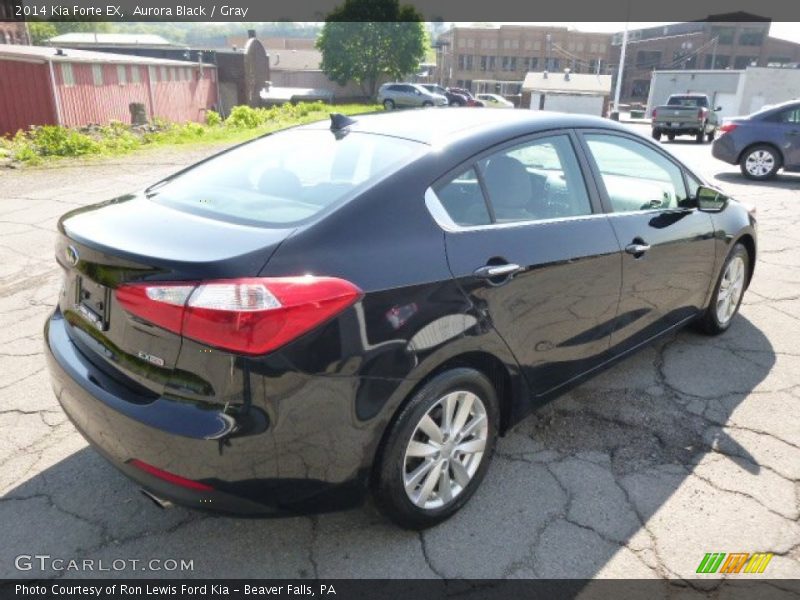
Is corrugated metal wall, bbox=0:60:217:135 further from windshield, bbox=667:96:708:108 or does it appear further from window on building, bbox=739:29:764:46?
window on building, bbox=739:29:764:46

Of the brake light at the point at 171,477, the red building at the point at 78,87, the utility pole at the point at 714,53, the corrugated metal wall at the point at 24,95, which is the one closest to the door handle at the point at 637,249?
the brake light at the point at 171,477

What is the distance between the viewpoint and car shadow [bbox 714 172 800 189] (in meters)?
11.7

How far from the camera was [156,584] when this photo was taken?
7.46 ft

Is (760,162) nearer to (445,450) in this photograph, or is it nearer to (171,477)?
(445,450)

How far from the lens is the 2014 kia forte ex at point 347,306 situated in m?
1.96

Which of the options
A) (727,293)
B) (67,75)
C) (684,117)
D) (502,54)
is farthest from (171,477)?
(502,54)

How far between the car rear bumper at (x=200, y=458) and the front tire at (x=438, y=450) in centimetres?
15

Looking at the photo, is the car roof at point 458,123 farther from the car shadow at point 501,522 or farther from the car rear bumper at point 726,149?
the car rear bumper at point 726,149

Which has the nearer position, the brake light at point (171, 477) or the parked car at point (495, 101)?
the brake light at point (171, 477)

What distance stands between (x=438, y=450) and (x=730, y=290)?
308 cm

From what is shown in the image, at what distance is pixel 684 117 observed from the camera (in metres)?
21.1

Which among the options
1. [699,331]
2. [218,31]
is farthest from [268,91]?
[218,31]

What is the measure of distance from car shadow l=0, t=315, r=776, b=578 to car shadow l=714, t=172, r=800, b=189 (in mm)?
10262

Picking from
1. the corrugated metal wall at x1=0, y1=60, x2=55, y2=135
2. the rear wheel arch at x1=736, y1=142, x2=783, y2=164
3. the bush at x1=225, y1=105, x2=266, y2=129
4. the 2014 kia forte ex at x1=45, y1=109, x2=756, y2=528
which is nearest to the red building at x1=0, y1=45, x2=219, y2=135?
the corrugated metal wall at x1=0, y1=60, x2=55, y2=135
